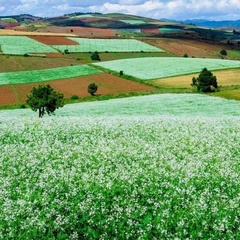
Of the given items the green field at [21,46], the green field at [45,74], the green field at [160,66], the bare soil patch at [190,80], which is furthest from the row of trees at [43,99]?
the green field at [21,46]

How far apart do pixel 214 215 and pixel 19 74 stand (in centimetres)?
7850

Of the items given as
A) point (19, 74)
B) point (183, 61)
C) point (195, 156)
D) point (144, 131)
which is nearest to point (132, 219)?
point (195, 156)

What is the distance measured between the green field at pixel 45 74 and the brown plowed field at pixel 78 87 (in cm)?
443

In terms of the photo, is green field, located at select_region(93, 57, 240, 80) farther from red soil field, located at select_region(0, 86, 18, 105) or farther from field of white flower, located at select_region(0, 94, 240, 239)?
field of white flower, located at select_region(0, 94, 240, 239)

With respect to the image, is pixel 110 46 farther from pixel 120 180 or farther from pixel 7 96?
pixel 120 180

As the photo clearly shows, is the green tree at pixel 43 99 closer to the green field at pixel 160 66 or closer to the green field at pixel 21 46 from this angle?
the green field at pixel 160 66

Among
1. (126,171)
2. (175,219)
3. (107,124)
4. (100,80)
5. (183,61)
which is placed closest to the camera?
(175,219)

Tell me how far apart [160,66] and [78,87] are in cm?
3273

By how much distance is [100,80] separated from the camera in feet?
242

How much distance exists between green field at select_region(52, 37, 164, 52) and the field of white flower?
366 feet

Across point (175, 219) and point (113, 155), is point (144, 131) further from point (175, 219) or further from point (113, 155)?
point (175, 219)

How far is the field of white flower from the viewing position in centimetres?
933

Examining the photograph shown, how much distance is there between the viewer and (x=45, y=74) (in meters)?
82.6

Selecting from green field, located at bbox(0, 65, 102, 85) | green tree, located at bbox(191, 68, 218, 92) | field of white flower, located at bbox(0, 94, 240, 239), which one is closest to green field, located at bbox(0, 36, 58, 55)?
green field, located at bbox(0, 65, 102, 85)
